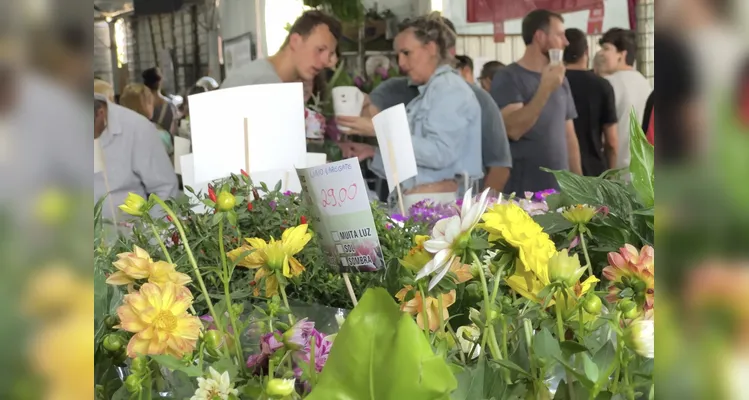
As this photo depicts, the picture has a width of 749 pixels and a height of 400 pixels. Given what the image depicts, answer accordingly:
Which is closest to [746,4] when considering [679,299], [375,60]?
[679,299]

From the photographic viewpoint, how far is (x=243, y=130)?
1126 mm

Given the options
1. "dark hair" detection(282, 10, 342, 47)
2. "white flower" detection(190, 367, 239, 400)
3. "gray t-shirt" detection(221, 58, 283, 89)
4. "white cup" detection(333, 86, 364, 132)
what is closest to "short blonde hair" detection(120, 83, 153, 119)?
"gray t-shirt" detection(221, 58, 283, 89)

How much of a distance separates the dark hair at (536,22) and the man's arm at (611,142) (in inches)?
14.9

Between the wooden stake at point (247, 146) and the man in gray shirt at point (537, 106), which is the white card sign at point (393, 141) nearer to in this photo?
the wooden stake at point (247, 146)

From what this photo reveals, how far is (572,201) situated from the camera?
77cm

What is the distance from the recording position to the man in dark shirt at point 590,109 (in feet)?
7.57

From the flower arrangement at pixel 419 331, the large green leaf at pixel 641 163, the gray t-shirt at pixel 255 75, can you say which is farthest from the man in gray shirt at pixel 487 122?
the flower arrangement at pixel 419 331

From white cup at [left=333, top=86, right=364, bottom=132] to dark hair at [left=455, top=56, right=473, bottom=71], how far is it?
33cm

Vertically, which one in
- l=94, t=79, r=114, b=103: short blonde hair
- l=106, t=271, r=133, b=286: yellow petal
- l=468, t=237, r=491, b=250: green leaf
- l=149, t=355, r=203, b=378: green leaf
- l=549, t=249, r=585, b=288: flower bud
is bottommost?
l=149, t=355, r=203, b=378: green leaf

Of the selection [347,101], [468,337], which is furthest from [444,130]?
[468,337]

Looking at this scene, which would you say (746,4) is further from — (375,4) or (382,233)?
(375,4)

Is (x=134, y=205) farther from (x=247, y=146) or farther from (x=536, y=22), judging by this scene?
(x=536, y=22)

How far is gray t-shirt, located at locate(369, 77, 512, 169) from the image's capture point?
226cm

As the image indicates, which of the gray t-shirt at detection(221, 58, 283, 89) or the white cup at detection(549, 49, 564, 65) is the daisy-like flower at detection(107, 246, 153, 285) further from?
the white cup at detection(549, 49, 564, 65)
